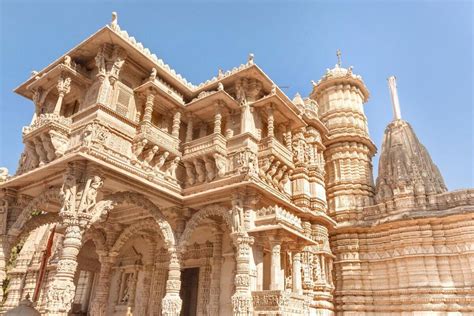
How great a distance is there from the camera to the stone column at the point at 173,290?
12.6 meters

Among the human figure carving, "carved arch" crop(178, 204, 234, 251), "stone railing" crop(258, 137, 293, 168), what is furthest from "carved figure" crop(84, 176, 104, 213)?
"stone railing" crop(258, 137, 293, 168)

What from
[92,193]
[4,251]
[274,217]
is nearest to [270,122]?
[274,217]

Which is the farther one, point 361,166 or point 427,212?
point 361,166

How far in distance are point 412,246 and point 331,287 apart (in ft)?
15.0

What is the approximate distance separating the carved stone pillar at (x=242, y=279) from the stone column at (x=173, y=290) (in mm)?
2327

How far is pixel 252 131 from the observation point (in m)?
15.4

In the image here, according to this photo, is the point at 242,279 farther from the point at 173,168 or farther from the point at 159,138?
the point at 159,138

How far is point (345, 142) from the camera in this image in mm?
23516

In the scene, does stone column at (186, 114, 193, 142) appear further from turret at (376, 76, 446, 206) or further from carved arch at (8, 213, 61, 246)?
turret at (376, 76, 446, 206)

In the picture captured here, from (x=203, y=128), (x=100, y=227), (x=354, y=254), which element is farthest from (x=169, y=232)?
(x=354, y=254)

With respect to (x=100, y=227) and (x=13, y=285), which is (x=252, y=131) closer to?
(x=100, y=227)

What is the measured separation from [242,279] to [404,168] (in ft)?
43.8

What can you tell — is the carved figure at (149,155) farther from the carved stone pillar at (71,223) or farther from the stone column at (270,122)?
the stone column at (270,122)

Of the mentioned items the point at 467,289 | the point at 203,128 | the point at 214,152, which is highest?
the point at 203,128
